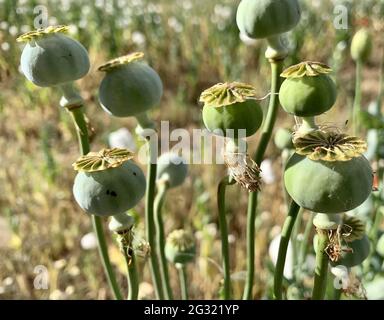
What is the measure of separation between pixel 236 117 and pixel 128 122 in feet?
6.77

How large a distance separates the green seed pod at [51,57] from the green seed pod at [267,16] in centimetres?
23

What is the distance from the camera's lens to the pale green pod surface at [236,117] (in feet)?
2.11

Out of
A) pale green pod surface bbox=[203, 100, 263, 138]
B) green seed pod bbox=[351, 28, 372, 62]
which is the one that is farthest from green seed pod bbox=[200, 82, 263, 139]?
green seed pod bbox=[351, 28, 372, 62]

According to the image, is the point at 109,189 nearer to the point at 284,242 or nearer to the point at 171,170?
the point at 284,242

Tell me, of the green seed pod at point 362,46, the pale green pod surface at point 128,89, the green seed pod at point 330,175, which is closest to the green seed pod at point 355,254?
the green seed pod at point 330,175

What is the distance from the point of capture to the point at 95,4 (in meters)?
3.12

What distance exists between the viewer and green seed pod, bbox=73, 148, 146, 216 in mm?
659

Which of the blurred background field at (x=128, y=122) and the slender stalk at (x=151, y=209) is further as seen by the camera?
the blurred background field at (x=128, y=122)

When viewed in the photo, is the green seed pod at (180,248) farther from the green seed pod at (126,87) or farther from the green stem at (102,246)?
the green seed pod at (126,87)

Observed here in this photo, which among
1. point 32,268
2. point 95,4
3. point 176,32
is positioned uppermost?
point 95,4
